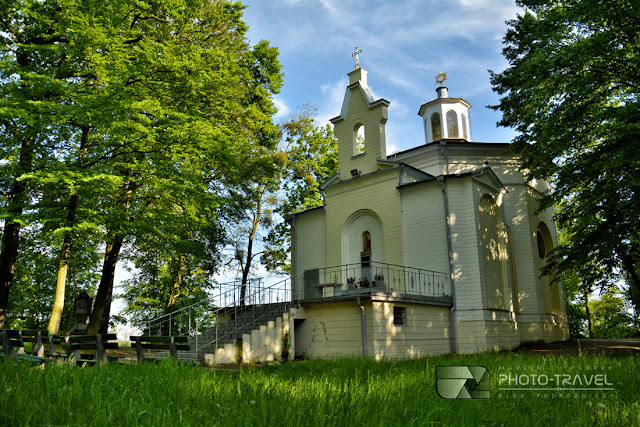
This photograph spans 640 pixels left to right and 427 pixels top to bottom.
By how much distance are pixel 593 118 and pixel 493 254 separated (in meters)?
6.35

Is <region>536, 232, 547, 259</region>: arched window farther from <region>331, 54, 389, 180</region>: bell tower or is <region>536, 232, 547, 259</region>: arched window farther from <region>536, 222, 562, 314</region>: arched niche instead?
<region>331, 54, 389, 180</region>: bell tower

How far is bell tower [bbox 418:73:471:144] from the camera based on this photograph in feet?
78.7

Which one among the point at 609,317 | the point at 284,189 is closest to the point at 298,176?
the point at 284,189

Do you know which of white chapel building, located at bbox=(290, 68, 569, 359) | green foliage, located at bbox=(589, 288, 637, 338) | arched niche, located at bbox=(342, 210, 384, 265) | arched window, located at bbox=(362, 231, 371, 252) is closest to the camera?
white chapel building, located at bbox=(290, 68, 569, 359)

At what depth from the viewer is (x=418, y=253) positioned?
1678 cm

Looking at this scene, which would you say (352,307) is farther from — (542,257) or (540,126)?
(542,257)

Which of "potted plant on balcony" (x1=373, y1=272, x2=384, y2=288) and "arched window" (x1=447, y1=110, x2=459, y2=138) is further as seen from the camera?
"arched window" (x1=447, y1=110, x2=459, y2=138)

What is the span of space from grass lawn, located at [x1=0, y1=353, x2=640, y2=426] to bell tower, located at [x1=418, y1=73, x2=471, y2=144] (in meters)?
19.7

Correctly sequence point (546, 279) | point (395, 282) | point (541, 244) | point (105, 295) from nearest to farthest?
1. point (395, 282)
2. point (105, 295)
3. point (546, 279)
4. point (541, 244)

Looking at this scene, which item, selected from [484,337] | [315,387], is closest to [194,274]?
[484,337]

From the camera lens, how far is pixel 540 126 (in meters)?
13.8

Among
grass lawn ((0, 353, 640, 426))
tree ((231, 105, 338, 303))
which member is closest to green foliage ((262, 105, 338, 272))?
tree ((231, 105, 338, 303))

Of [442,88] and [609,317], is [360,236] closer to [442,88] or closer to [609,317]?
[442,88]

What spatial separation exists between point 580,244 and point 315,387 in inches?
460
